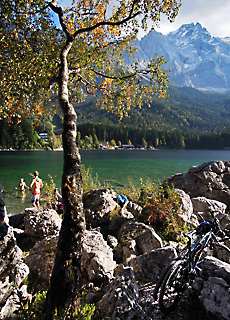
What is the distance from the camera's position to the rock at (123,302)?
338cm

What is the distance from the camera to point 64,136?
3951 mm

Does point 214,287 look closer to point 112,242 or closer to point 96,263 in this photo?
point 96,263

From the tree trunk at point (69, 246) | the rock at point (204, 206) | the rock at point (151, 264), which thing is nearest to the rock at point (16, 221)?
the rock at point (151, 264)

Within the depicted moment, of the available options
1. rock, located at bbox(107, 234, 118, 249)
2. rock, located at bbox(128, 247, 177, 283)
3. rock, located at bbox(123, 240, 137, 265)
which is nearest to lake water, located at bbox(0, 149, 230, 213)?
rock, located at bbox(107, 234, 118, 249)

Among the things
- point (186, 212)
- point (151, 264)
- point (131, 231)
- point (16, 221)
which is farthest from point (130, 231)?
point (16, 221)

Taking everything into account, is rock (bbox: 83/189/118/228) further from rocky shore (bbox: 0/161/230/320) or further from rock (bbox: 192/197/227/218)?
rock (bbox: 192/197/227/218)

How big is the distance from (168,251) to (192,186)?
28.2 ft

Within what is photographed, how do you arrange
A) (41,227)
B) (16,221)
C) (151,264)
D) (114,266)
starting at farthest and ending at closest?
(16,221), (41,227), (114,266), (151,264)

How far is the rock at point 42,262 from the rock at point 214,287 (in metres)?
3.55

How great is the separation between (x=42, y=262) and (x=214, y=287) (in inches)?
165

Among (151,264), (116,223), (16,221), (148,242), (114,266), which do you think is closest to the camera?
(151,264)

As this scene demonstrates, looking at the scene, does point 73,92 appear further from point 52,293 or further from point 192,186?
point 192,186

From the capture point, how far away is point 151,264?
4.97 metres

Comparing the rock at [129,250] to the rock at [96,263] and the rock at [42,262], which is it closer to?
the rock at [96,263]
